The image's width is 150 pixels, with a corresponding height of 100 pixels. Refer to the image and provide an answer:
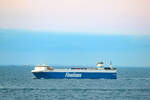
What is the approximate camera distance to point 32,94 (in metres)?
48.9

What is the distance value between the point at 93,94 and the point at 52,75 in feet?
90.9

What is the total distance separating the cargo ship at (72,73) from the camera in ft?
249

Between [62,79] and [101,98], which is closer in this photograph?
[101,98]

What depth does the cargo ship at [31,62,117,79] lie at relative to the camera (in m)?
75.9

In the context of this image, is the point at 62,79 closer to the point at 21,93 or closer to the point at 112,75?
the point at 112,75

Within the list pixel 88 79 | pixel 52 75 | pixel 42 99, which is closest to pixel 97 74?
pixel 88 79

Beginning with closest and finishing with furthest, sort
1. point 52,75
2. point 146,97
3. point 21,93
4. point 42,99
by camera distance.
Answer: point 42,99
point 146,97
point 21,93
point 52,75

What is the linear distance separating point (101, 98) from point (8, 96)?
31.9 feet

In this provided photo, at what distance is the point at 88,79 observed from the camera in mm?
78000

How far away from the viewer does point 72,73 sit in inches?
3073

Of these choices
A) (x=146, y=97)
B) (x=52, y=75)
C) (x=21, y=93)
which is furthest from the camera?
(x=52, y=75)

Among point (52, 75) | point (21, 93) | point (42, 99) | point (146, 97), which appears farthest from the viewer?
point (52, 75)

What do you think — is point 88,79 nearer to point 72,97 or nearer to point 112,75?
point 112,75

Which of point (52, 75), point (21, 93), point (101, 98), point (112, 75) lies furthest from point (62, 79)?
point (101, 98)
